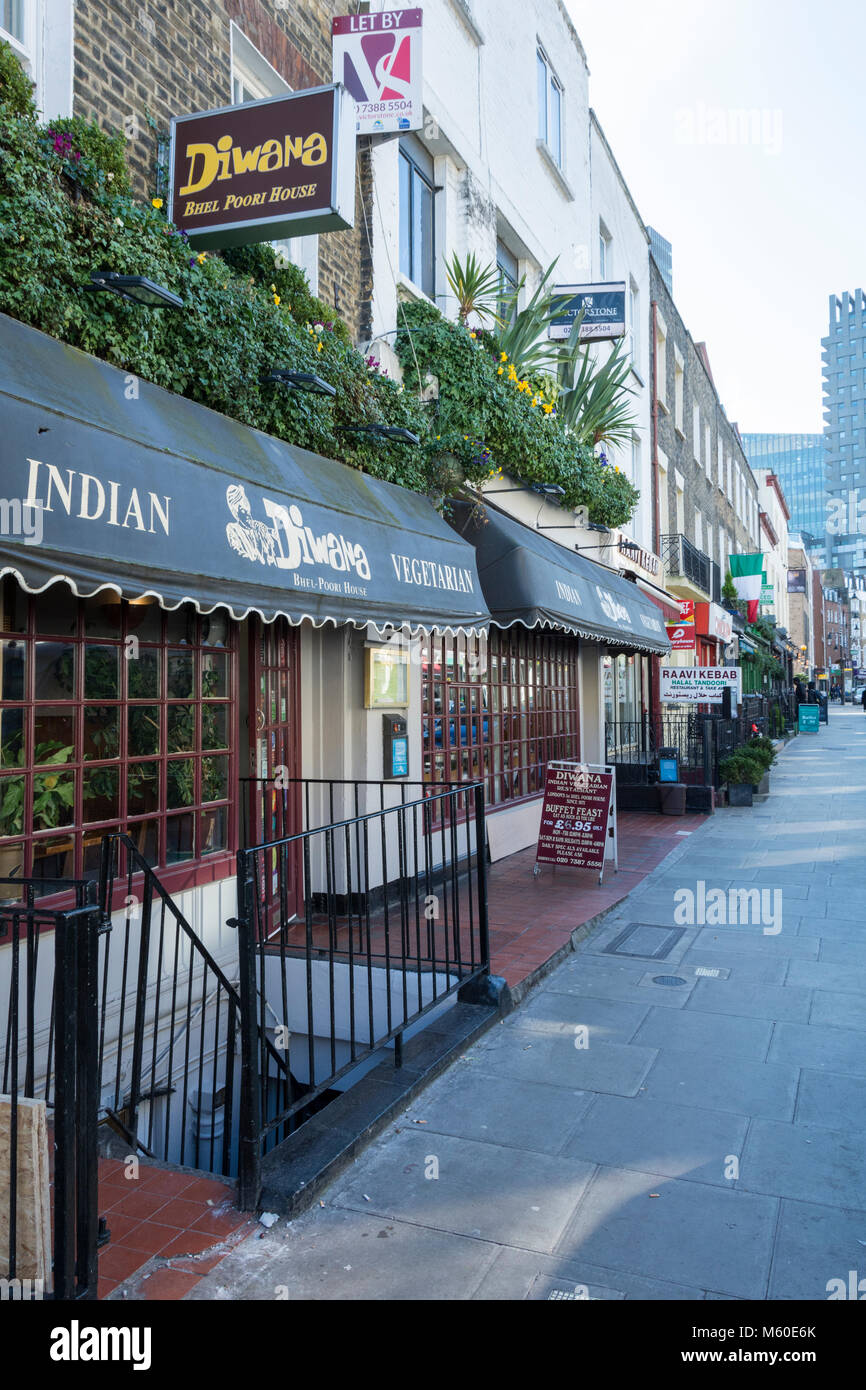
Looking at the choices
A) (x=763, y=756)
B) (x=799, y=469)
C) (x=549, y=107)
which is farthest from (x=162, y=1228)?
(x=799, y=469)

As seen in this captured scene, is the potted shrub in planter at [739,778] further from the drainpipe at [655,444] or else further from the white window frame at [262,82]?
the white window frame at [262,82]

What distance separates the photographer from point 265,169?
5.36 m

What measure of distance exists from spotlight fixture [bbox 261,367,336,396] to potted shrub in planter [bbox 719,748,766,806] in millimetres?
10916

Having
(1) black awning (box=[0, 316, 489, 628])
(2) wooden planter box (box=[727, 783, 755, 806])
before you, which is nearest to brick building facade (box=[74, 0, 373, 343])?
(1) black awning (box=[0, 316, 489, 628])

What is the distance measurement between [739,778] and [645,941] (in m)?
8.52

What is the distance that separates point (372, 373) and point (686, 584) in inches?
623

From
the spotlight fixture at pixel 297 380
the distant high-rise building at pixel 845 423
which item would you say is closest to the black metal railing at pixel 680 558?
the spotlight fixture at pixel 297 380

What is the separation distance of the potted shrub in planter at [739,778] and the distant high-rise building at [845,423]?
141m

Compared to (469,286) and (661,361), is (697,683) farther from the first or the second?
(661,361)

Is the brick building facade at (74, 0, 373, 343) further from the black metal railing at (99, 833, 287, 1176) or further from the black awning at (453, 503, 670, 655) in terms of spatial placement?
the black metal railing at (99, 833, 287, 1176)

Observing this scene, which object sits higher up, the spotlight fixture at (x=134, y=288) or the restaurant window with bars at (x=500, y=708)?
the spotlight fixture at (x=134, y=288)

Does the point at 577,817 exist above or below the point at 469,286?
below

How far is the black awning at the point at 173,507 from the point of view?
3.64 m

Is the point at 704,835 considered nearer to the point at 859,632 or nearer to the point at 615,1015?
the point at 615,1015
